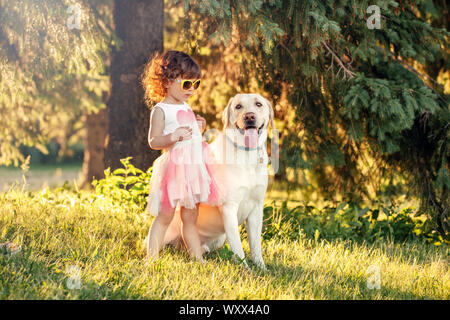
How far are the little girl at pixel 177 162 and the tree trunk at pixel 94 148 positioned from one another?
5789 millimetres

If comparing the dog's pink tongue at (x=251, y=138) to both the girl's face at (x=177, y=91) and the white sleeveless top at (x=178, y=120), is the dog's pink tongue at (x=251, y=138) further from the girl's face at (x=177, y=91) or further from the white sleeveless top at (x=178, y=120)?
the girl's face at (x=177, y=91)

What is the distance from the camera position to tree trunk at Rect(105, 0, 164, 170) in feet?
18.8

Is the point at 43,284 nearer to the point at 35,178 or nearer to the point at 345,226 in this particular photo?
the point at 345,226

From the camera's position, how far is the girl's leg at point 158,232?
12.1ft

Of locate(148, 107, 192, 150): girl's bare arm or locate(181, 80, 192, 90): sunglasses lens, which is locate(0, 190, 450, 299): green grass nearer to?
locate(148, 107, 192, 150): girl's bare arm

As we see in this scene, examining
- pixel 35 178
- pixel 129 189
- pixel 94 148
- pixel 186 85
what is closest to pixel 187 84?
pixel 186 85

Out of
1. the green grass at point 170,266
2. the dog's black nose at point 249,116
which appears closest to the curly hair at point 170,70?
the dog's black nose at point 249,116

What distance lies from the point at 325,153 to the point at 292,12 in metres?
1.72

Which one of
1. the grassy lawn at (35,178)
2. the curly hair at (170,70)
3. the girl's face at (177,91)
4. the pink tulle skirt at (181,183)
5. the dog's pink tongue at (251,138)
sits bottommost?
the grassy lawn at (35,178)

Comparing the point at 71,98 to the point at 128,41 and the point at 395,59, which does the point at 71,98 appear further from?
the point at 395,59

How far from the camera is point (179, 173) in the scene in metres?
3.63

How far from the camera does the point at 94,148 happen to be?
417 inches

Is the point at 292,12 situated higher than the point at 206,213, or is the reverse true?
the point at 292,12
